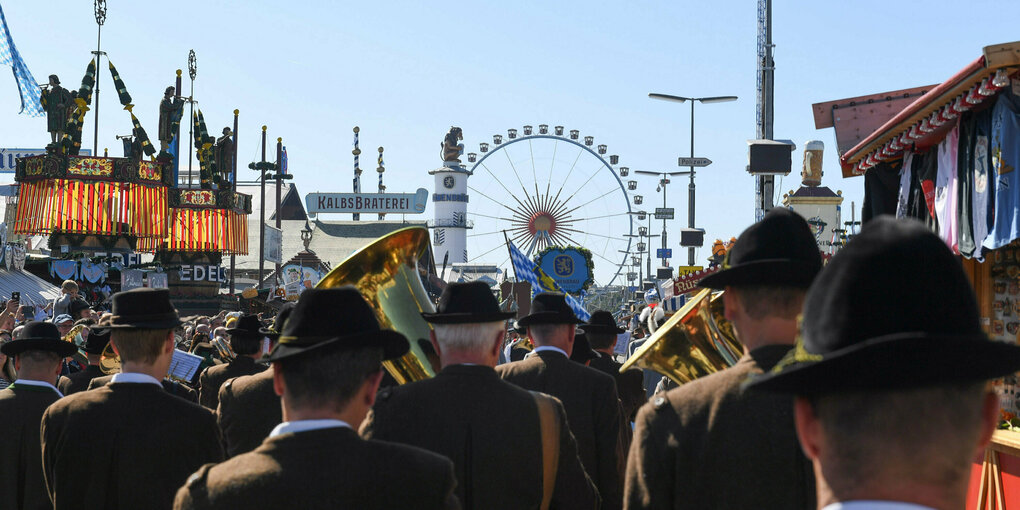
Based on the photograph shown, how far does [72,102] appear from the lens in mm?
37094

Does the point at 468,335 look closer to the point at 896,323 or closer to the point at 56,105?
the point at 896,323

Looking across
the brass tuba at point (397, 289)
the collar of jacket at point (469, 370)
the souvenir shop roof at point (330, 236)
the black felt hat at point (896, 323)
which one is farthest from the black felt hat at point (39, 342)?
the souvenir shop roof at point (330, 236)

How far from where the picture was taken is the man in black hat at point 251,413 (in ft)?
19.7

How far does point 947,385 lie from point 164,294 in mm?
3809

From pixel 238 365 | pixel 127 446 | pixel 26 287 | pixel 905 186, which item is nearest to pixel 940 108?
pixel 905 186

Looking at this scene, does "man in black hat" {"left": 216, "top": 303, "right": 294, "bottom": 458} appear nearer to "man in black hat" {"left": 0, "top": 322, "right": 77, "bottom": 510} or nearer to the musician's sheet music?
"man in black hat" {"left": 0, "top": 322, "right": 77, "bottom": 510}

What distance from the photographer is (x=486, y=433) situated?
403cm

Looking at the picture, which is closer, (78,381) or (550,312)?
(550,312)

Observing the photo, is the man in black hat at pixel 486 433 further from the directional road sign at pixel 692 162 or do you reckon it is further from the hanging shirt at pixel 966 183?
the directional road sign at pixel 692 162

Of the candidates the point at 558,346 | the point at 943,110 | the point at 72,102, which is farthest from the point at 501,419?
the point at 72,102

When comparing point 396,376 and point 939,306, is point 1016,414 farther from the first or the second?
point 939,306

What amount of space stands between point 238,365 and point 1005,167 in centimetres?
541

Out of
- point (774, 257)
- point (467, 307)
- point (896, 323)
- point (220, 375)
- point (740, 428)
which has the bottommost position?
point (220, 375)

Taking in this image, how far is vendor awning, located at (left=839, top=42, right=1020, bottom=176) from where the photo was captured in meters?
6.55
